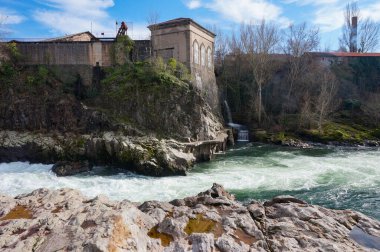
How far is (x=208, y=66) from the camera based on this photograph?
28703 millimetres

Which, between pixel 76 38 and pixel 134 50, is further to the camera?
pixel 76 38

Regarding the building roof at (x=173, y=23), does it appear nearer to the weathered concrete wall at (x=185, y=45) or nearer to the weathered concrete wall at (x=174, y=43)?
the weathered concrete wall at (x=185, y=45)

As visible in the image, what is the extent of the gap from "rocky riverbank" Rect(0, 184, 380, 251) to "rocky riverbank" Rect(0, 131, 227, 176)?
25.9ft

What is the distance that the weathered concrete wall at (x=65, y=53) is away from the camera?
78.2 ft

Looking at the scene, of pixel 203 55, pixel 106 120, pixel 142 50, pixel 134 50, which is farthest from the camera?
pixel 203 55

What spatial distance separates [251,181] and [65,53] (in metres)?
17.2

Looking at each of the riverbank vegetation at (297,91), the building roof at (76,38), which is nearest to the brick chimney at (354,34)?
the riverbank vegetation at (297,91)

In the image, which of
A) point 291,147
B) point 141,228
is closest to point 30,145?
point 141,228

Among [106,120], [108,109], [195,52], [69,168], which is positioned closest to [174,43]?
[195,52]

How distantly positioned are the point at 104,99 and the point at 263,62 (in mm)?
16285

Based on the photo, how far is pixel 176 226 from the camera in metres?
7.44

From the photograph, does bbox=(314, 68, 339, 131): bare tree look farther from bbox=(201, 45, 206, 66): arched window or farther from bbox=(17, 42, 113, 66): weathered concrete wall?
bbox=(17, 42, 113, 66): weathered concrete wall

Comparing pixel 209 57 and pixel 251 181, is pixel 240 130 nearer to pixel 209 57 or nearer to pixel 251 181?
pixel 209 57

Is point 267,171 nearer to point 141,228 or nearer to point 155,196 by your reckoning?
point 155,196
